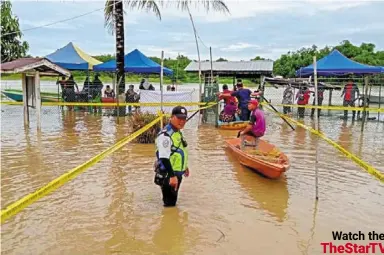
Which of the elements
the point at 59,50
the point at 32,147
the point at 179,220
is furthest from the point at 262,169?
the point at 59,50

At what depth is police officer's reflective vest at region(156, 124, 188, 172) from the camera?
20.8 ft

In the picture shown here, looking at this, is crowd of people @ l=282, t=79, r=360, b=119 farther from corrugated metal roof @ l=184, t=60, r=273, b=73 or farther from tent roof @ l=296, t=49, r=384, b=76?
corrugated metal roof @ l=184, t=60, r=273, b=73

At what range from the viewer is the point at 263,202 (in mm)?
7477

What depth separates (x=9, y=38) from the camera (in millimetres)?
27094

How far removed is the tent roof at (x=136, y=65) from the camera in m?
23.5

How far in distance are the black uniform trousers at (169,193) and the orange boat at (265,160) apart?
2.24m

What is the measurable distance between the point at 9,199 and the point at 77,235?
224cm

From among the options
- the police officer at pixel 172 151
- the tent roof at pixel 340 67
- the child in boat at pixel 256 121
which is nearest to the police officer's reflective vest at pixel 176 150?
the police officer at pixel 172 151

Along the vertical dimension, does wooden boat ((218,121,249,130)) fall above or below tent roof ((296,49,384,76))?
below

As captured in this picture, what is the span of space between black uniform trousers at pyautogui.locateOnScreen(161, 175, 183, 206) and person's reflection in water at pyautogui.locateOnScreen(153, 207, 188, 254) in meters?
0.10

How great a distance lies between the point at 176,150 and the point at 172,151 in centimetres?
6


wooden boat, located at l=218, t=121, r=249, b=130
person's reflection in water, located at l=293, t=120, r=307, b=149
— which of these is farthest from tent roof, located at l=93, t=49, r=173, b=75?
person's reflection in water, located at l=293, t=120, r=307, b=149

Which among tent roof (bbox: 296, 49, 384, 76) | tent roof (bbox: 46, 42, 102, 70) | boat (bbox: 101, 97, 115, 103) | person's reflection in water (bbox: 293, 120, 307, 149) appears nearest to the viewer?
person's reflection in water (bbox: 293, 120, 307, 149)

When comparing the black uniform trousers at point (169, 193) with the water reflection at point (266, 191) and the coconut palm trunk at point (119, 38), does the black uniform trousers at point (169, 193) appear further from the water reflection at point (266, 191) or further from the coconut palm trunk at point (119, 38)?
the coconut palm trunk at point (119, 38)
